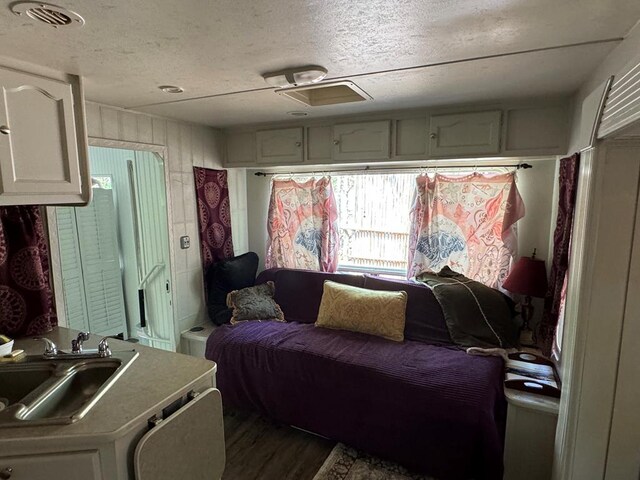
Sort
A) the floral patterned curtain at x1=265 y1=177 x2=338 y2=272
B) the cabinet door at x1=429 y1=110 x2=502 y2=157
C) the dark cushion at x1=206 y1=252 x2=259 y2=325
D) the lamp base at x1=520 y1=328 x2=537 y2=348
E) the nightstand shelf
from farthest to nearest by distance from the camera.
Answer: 1. the floral patterned curtain at x1=265 y1=177 x2=338 y2=272
2. the dark cushion at x1=206 y1=252 x2=259 y2=325
3. the lamp base at x1=520 y1=328 x2=537 y2=348
4. the cabinet door at x1=429 y1=110 x2=502 y2=157
5. the nightstand shelf

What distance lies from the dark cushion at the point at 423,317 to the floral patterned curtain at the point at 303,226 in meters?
0.78

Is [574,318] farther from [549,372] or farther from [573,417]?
[549,372]

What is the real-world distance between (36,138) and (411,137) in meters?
2.12

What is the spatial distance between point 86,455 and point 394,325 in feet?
6.23

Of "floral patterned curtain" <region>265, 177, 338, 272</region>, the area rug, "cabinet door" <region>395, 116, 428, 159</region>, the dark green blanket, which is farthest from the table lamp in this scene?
"floral patterned curtain" <region>265, 177, 338, 272</region>

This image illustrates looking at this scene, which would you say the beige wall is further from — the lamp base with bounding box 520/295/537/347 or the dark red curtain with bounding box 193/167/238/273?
the lamp base with bounding box 520/295/537/347

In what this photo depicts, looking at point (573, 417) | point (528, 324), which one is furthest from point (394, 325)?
point (573, 417)

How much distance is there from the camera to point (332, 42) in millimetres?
1288

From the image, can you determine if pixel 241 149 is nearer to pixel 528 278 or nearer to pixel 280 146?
pixel 280 146

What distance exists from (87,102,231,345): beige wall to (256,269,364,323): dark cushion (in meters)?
0.71

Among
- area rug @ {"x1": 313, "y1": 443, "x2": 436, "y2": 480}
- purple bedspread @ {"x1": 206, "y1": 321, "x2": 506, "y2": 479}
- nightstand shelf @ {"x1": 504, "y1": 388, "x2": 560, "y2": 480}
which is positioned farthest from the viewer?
area rug @ {"x1": 313, "y1": 443, "x2": 436, "y2": 480}

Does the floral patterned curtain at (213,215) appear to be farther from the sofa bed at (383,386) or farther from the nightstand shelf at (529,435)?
the nightstand shelf at (529,435)

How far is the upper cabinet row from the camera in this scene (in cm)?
216

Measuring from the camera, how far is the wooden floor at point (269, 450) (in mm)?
2045
